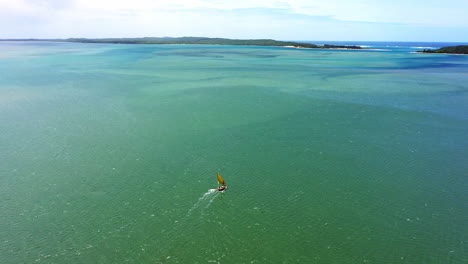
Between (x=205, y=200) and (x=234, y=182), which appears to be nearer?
(x=205, y=200)

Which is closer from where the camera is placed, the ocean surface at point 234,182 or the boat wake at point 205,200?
the ocean surface at point 234,182

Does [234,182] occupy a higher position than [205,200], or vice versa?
[234,182]

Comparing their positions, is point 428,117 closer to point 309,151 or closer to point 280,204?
point 309,151

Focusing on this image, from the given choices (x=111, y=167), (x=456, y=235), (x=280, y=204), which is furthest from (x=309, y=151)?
(x=111, y=167)

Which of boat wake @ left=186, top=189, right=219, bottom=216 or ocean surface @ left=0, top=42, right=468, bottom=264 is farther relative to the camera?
boat wake @ left=186, top=189, right=219, bottom=216
